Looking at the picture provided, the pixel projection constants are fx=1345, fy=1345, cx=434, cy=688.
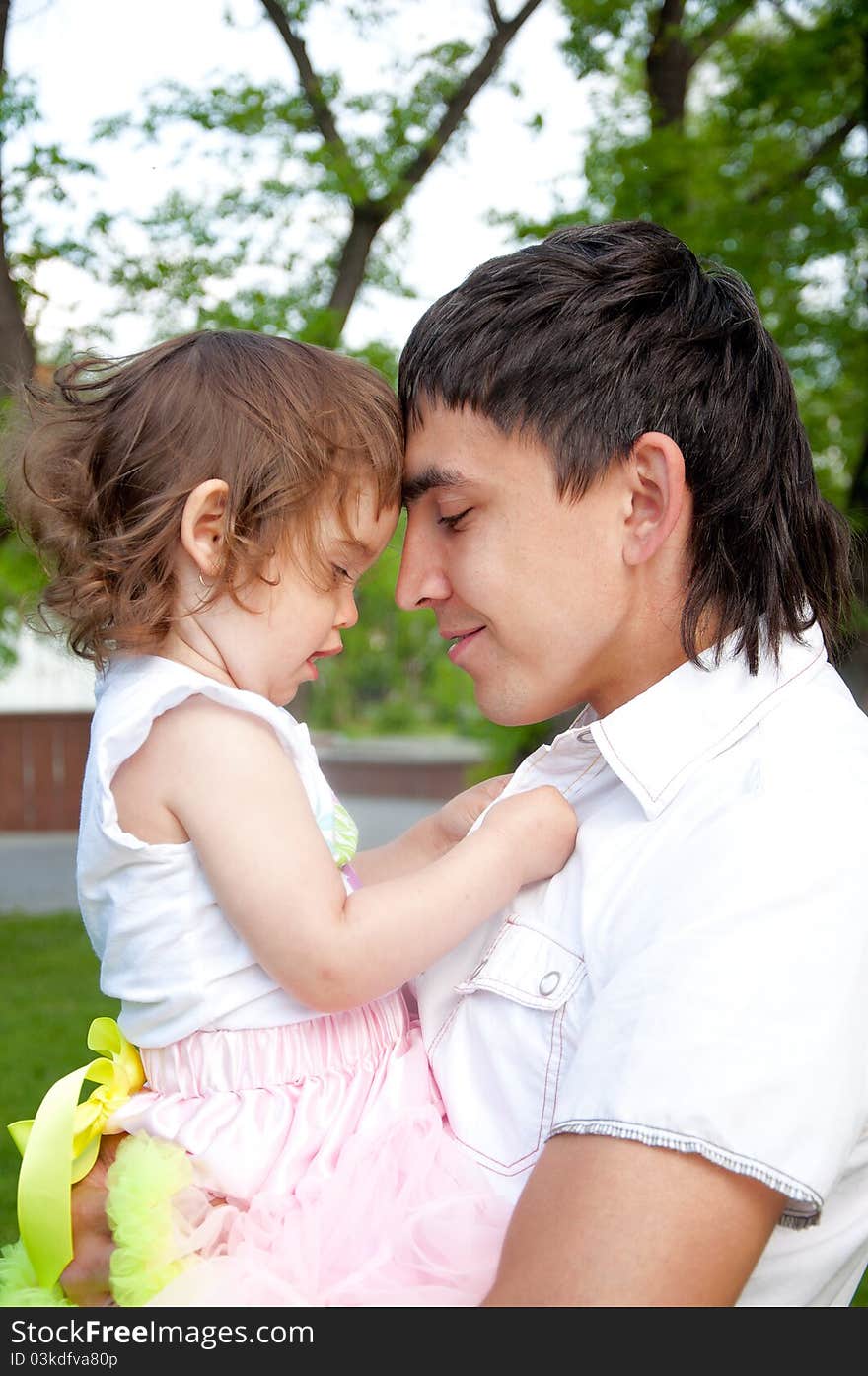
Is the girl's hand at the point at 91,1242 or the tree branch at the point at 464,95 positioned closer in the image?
the girl's hand at the point at 91,1242

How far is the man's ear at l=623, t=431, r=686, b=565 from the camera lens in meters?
1.91

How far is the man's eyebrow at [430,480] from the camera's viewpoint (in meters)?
1.98

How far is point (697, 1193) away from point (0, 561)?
21.1 ft

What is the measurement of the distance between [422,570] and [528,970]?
68 centimetres

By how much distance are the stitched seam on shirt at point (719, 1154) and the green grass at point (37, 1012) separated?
12.0 feet

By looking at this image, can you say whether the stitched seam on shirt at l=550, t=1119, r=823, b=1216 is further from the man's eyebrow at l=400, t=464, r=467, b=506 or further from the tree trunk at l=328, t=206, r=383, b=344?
the tree trunk at l=328, t=206, r=383, b=344

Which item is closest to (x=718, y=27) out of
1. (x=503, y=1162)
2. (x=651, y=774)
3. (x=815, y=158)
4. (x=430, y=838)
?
(x=815, y=158)

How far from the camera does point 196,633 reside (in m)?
1.92

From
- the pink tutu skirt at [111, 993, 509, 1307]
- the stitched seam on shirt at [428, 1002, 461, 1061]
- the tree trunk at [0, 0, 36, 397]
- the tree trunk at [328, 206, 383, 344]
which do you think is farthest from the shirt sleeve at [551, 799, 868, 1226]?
the tree trunk at [328, 206, 383, 344]

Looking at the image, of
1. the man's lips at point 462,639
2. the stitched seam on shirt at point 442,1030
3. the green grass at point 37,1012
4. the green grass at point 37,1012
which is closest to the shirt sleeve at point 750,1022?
the stitched seam on shirt at point 442,1030

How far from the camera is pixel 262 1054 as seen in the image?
1840 millimetres

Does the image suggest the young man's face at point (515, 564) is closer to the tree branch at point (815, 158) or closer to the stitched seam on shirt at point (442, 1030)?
the stitched seam on shirt at point (442, 1030)

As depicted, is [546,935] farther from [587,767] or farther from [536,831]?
[587,767]
